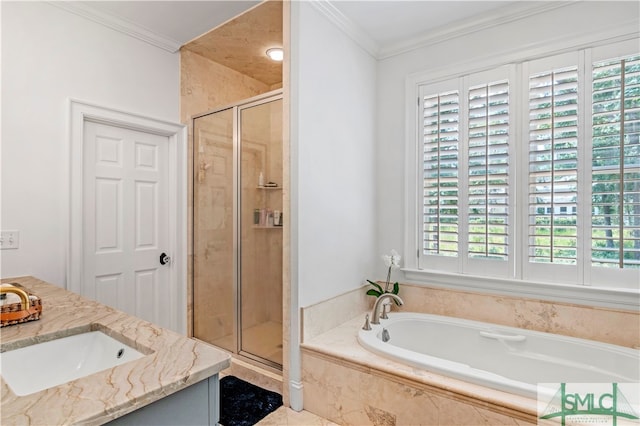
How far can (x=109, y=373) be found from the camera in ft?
2.76

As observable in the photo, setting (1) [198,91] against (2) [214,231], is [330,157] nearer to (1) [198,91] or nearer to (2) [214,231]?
(2) [214,231]

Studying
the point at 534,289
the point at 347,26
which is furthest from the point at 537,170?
the point at 347,26

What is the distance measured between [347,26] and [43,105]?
2055mm

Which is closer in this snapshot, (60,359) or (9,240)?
(60,359)

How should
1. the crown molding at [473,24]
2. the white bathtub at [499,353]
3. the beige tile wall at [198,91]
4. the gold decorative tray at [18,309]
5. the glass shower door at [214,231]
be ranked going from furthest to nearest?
1. the beige tile wall at [198,91]
2. the glass shower door at [214,231]
3. the crown molding at [473,24]
4. the white bathtub at [499,353]
5. the gold decorative tray at [18,309]

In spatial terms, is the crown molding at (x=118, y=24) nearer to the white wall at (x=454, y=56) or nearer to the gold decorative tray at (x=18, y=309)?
the white wall at (x=454, y=56)

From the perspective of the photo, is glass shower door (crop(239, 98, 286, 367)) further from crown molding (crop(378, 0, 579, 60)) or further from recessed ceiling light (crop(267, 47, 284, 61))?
crown molding (crop(378, 0, 579, 60))

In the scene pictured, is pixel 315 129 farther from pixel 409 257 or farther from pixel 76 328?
pixel 76 328

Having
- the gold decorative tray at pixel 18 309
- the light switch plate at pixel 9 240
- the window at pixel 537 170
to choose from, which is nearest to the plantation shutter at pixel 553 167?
the window at pixel 537 170

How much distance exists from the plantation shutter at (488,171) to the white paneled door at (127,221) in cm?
240

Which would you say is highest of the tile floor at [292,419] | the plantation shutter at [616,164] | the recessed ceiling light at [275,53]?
the recessed ceiling light at [275,53]

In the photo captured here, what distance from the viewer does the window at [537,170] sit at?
195 centimetres

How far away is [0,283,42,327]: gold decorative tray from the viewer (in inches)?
45.9

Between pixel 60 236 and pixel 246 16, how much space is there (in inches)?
75.6
